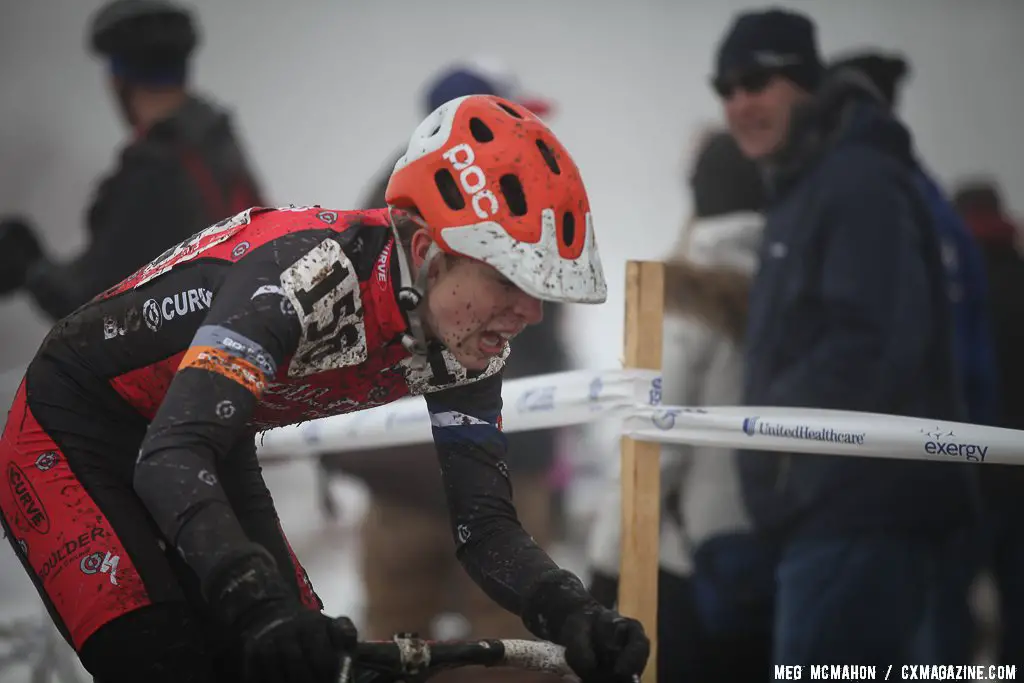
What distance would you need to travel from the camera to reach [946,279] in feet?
14.2

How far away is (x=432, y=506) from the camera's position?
487 cm

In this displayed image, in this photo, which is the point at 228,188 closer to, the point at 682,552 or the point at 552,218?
the point at 682,552

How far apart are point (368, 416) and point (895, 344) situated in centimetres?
187

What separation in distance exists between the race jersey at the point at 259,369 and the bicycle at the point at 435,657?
12cm

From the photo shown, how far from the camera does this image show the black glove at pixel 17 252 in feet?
17.9

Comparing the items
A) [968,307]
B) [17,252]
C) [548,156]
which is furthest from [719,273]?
[17,252]

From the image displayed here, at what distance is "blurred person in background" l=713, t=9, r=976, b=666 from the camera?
13.4ft

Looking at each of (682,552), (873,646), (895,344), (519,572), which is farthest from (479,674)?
(519,572)

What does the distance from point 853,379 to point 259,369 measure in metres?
2.55

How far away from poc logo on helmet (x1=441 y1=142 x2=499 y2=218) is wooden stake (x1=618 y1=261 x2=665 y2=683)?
1.08m

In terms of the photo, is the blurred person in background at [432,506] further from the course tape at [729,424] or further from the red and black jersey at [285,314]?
the red and black jersey at [285,314]

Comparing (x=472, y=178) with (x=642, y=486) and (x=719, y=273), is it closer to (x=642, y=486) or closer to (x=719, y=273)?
(x=642, y=486)

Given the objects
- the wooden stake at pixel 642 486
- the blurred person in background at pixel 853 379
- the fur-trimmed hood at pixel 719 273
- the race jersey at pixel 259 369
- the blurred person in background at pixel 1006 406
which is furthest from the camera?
the fur-trimmed hood at pixel 719 273

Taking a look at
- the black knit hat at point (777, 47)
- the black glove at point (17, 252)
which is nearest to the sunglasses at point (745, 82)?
the black knit hat at point (777, 47)
